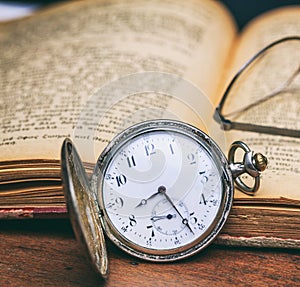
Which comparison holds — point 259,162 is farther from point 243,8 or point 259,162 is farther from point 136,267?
point 243,8

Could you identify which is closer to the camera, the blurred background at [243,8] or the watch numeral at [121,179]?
the watch numeral at [121,179]

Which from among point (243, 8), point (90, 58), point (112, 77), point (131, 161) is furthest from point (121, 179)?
point (243, 8)

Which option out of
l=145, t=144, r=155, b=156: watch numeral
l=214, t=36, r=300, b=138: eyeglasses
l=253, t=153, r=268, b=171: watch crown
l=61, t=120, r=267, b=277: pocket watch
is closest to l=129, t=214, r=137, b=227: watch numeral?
l=61, t=120, r=267, b=277: pocket watch

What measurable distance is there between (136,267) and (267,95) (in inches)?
22.1

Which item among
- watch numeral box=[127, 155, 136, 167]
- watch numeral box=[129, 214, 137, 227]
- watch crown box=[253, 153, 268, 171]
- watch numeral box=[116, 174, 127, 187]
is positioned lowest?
watch numeral box=[129, 214, 137, 227]

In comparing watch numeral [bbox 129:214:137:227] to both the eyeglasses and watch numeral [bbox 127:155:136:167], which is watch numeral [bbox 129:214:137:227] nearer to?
watch numeral [bbox 127:155:136:167]

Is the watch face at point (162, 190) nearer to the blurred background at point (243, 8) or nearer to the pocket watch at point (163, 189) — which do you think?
the pocket watch at point (163, 189)

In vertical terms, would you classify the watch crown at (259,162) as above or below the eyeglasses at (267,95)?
above

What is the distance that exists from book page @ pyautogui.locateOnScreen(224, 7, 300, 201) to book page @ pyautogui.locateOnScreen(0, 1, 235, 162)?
0.24ft

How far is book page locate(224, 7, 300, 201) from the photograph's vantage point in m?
1.10

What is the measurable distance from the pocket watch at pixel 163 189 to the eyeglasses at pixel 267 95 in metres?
0.26

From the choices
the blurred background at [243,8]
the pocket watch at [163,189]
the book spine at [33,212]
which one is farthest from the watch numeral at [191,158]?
the blurred background at [243,8]

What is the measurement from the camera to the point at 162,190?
1009 mm

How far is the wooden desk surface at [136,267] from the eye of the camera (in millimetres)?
982
